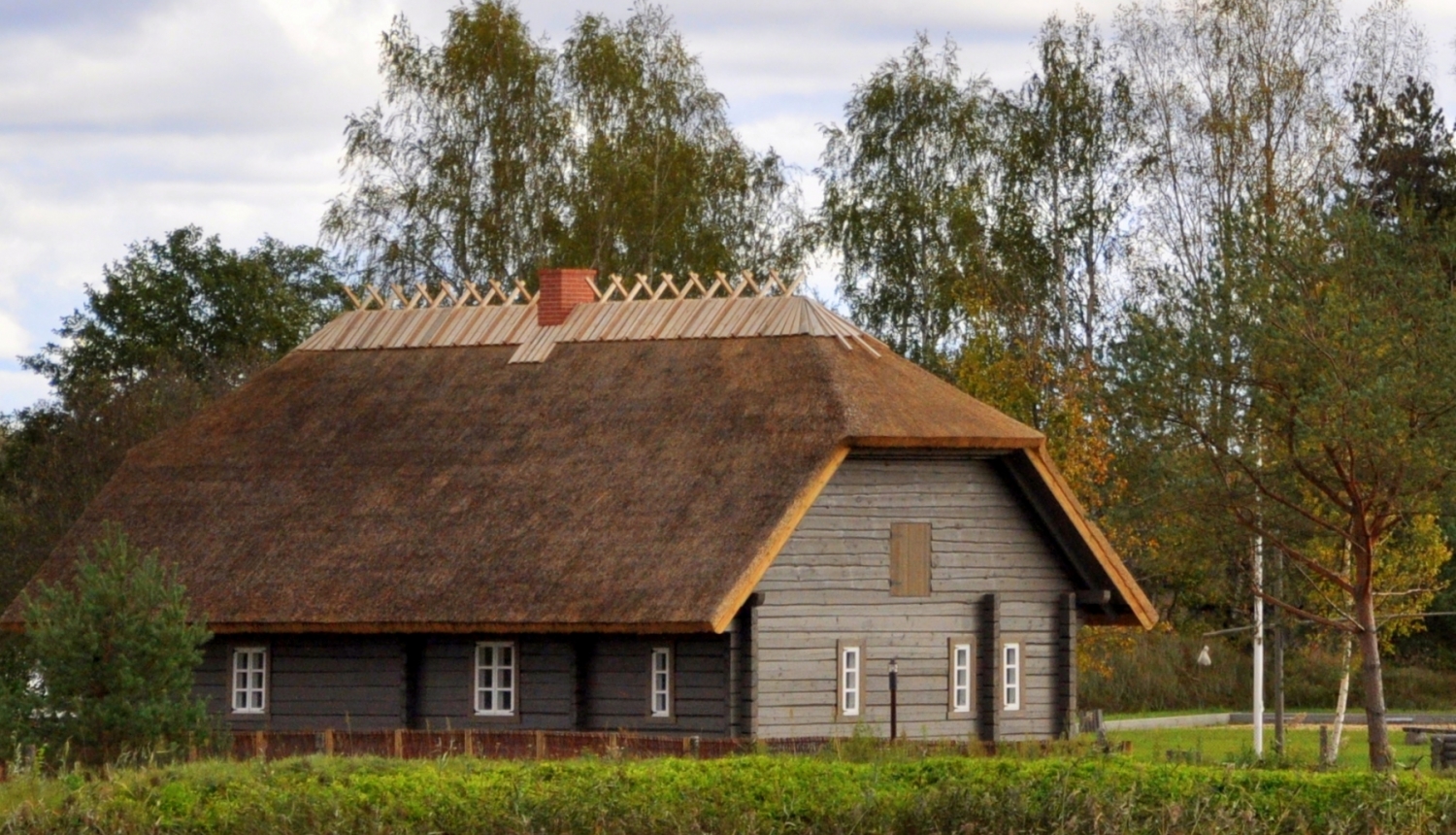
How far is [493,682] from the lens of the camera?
31.8 metres

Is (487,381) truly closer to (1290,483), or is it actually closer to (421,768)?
(1290,483)

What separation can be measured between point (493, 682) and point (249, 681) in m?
4.06

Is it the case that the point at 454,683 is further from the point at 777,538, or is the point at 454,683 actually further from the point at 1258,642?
the point at 1258,642

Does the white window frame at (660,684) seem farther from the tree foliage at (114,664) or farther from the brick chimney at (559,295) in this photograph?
the brick chimney at (559,295)

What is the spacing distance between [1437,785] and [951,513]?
14.5m

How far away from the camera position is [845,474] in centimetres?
3117

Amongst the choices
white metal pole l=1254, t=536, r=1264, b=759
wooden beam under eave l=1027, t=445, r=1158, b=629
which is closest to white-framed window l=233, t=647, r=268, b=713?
wooden beam under eave l=1027, t=445, r=1158, b=629

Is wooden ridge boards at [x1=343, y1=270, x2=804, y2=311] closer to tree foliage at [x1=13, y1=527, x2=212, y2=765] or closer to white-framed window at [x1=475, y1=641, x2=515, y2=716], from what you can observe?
white-framed window at [x1=475, y1=641, x2=515, y2=716]

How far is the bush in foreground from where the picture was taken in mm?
17297

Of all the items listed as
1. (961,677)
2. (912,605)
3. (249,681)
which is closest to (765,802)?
(912,605)

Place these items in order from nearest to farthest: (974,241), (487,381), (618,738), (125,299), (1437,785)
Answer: (1437,785) → (618,738) → (487,381) → (974,241) → (125,299)

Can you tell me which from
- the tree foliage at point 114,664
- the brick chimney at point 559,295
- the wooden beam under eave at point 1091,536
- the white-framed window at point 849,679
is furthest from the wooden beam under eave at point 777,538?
the brick chimney at point 559,295

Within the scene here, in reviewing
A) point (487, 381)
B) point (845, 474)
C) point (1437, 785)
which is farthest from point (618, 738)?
point (1437, 785)

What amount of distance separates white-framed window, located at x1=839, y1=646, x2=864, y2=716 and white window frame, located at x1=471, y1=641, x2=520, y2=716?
444cm
